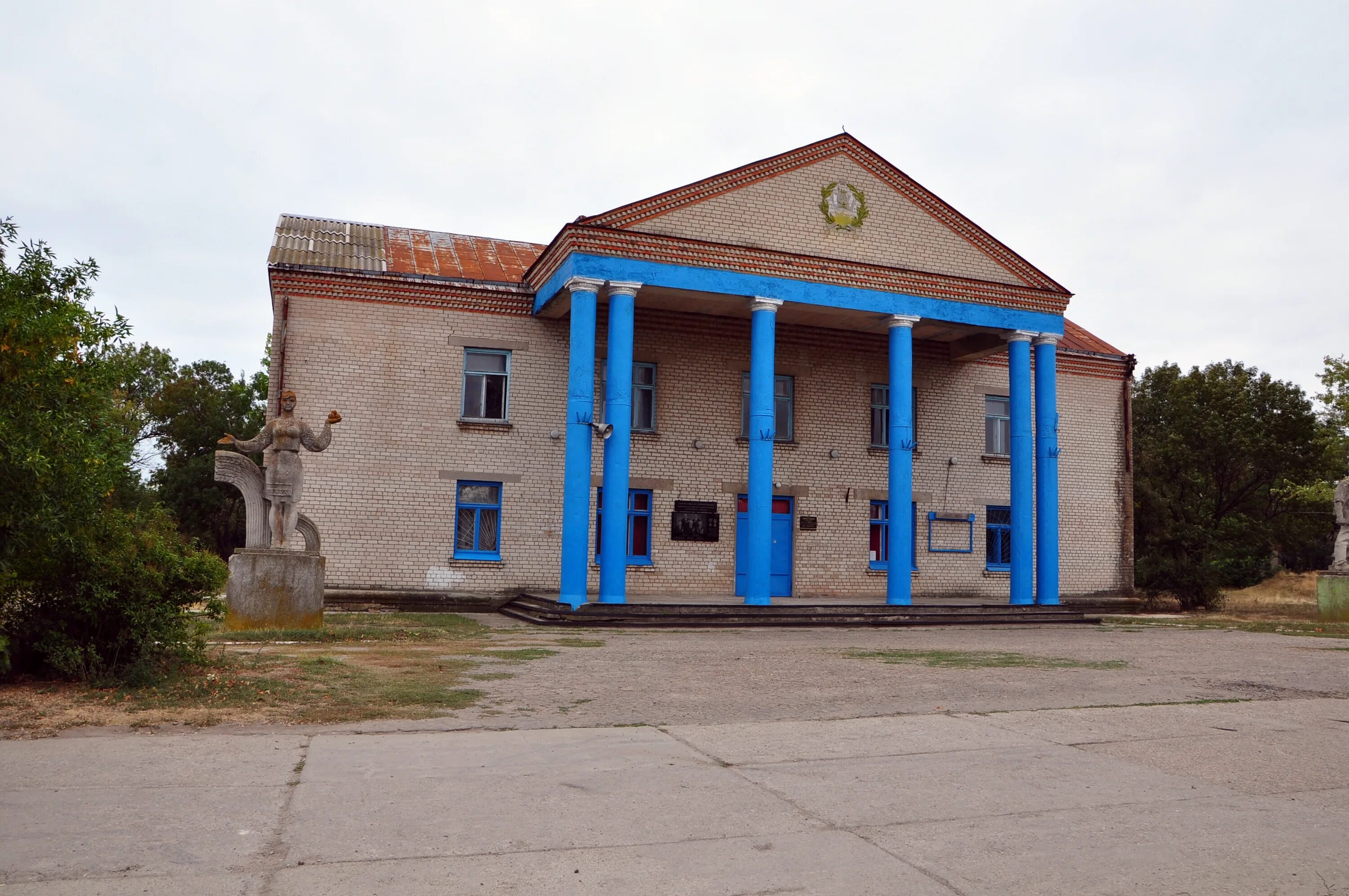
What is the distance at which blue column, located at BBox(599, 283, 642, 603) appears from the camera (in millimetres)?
17734

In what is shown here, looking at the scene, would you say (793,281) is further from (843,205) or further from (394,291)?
(394,291)

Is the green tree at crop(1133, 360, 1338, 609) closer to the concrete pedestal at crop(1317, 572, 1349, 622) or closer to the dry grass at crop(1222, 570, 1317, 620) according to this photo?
the dry grass at crop(1222, 570, 1317, 620)

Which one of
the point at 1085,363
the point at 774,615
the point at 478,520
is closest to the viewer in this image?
the point at 774,615

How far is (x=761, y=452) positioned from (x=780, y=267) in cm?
373

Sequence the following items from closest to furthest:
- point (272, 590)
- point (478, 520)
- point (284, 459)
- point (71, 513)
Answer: point (71, 513) < point (272, 590) < point (284, 459) < point (478, 520)

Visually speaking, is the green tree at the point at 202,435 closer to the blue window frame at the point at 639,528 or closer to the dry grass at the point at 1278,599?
the blue window frame at the point at 639,528

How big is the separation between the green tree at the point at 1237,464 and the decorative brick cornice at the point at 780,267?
815 inches

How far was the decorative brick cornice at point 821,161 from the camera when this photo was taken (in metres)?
18.6

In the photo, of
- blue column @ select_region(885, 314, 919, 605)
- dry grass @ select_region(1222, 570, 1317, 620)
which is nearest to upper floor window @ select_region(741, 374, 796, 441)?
blue column @ select_region(885, 314, 919, 605)

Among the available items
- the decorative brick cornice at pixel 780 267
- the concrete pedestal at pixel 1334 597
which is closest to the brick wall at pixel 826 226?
the decorative brick cornice at pixel 780 267

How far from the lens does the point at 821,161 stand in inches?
803

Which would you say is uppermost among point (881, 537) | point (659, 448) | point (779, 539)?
point (659, 448)

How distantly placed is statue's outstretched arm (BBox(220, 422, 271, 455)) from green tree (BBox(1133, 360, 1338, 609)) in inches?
1337

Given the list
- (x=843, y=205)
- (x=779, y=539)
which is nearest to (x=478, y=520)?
(x=779, y=539)
